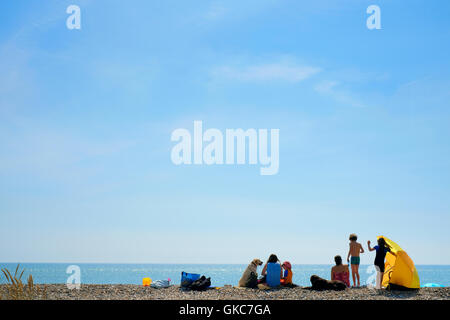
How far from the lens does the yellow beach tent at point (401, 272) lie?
14.7 meters

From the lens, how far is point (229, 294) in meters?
13.4

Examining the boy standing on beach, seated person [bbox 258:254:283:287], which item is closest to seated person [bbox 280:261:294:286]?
seated person [bbox 258:254:283:287]

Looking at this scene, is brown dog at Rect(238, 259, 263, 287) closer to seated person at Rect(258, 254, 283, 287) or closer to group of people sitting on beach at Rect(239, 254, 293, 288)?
group of people sitting on beach at Rect(239, 254, 293, 288)

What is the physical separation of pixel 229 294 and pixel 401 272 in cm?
575

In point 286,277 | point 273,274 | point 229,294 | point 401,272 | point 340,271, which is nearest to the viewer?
point 229,294

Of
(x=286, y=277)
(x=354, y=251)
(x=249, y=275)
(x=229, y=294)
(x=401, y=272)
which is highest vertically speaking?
(x=354, y=251)

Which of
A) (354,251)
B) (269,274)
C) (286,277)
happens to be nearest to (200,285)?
(269,274)

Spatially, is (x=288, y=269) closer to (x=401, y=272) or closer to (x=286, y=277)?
(x=286, y=277)

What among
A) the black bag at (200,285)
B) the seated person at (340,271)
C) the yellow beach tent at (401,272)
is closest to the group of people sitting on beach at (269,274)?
the black bag at (200,285)

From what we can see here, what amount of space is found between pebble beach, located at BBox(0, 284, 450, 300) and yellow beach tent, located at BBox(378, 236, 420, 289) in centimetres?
36

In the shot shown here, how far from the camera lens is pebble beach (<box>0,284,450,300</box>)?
42.4 ft

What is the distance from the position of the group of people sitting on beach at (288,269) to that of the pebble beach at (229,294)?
56 cm
